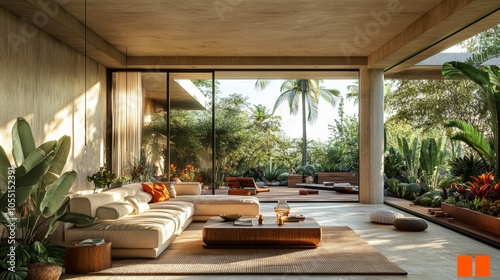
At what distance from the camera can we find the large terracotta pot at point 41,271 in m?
4.97

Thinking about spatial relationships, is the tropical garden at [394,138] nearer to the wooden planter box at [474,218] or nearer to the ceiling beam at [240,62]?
the wooden planter box at [474,218]

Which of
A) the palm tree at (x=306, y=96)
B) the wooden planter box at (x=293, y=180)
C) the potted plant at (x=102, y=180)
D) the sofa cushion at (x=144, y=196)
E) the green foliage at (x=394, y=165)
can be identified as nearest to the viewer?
the sofa cushion at (x=144, y=196)

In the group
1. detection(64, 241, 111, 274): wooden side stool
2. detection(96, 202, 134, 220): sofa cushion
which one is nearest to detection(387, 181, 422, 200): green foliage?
detection(96, 202, 134, 220): sofa cushion

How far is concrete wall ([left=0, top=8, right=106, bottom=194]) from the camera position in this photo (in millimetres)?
7367

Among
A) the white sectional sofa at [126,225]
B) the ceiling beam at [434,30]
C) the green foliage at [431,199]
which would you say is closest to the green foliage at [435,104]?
the green foliage at [431,199]

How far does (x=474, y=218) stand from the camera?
8.53m

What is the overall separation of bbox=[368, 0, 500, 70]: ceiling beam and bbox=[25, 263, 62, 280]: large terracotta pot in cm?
541

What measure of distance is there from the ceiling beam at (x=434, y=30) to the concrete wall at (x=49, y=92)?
5264 millimetres

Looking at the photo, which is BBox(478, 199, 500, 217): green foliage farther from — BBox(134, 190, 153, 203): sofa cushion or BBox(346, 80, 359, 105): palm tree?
BBox(346, 80, 359, 105): palm tree

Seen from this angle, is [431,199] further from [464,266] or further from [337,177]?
[337,177]

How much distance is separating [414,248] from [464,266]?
43.8 inches

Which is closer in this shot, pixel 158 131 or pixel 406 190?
pixel 158 131

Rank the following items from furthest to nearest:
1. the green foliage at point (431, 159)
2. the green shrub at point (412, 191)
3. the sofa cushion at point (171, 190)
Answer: the green shrub at point (412, 191), the green foliage at point (431, 159), the sofa cushion at point (171, 190)

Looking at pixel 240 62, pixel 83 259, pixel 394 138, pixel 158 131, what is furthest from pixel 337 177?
pixel 83 259
